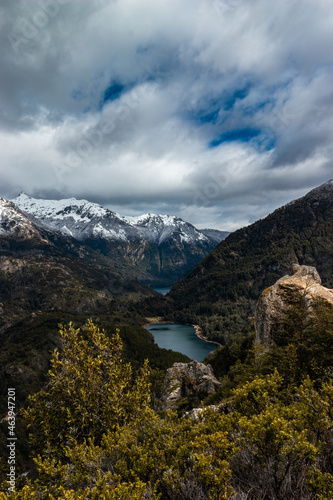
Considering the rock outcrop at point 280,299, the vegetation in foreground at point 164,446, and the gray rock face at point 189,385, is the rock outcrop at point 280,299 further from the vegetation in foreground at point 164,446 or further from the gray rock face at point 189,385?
the gray rock face at point 189,385

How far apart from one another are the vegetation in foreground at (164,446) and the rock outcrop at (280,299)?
35.9 feet

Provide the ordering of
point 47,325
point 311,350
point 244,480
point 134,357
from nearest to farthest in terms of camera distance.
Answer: point 244,480 → point 311,350 → point 134,357 → point 47,325

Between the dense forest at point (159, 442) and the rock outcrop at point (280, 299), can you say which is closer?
the dense forest at point (159, 442)

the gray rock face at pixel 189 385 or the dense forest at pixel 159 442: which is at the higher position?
the dense forest at pixel 159 442

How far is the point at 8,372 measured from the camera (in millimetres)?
130875

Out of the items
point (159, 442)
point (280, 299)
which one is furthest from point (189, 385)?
point (159, 442)

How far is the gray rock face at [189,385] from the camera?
1743 inches

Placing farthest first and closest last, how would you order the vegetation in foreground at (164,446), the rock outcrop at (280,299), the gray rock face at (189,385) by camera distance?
the gray rock face at (189,385) → the rock outcrop at (280,299) → the vegetation in foreground at (164,446)

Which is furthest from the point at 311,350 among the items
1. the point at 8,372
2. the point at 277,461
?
the point at 8,372

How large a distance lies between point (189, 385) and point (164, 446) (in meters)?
43.8

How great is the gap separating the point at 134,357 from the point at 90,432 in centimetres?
15359

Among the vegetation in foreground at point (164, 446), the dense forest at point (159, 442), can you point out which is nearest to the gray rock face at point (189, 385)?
the dense forest at point (159, 442)

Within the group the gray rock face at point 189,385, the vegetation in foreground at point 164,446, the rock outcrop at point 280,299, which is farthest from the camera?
the gray rock face at point 189,385

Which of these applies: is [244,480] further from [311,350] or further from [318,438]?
[311,350]
